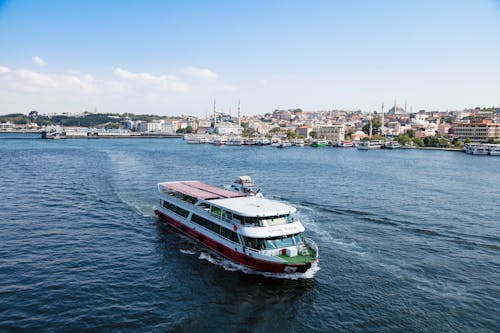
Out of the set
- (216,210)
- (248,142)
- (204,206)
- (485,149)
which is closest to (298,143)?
(248,142)

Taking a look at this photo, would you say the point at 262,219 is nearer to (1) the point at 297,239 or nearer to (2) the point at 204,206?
(1) the point at 297,239

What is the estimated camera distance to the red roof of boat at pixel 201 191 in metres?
32.0

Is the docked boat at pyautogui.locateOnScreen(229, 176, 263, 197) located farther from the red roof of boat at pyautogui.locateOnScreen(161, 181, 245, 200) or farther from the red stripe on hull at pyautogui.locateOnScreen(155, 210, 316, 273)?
the red stripe on hull at pyautogui.locateOnScreen(155, 210, 316, 273)

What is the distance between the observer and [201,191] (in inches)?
1353

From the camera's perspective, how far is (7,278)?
22812 mm

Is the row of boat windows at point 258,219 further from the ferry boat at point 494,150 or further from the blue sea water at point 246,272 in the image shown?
the ferry boat at point 494,150

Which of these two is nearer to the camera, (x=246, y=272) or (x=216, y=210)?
(x=246, y=272)

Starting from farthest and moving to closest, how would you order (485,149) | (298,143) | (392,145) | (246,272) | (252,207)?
(298,143) < (392,145) < (485,149) < (252,207) < (246,272)

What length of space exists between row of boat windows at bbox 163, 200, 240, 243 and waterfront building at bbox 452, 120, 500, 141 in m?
145

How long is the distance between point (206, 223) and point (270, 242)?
6765mm

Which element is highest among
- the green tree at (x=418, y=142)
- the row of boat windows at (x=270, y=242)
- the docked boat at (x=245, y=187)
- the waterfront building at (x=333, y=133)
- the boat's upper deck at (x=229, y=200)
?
the waterfront building at (x=333, y=133)

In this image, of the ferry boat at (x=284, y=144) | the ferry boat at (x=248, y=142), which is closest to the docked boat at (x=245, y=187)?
the ferry boat at (x=284, y=144)

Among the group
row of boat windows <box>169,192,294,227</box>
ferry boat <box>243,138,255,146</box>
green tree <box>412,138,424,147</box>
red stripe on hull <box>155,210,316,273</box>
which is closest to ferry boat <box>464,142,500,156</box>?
green tree <box>412,138,424,147</box>

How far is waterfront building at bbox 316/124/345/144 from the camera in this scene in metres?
185
